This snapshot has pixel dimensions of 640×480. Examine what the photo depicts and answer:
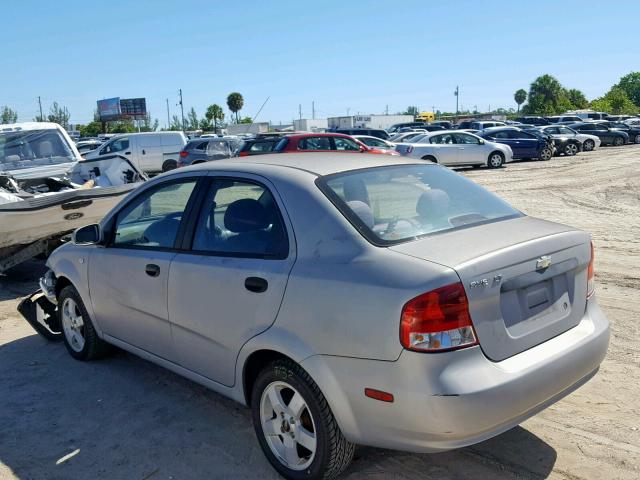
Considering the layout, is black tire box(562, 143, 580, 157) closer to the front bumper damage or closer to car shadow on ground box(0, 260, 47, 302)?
car shadow on ground box(0, 260, 47, 302)

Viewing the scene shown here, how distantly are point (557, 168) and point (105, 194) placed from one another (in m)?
18.7

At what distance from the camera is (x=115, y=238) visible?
15.0 ft

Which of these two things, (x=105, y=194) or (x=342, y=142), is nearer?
(x=105, y=194)

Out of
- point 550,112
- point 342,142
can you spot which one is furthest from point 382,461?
point 550,112

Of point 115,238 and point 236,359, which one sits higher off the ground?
point 115,238

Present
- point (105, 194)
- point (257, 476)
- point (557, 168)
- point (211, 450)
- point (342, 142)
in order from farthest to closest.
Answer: point (557, 168), point (342, 142), point (105, 194), point (211, 450), point (257, 476)

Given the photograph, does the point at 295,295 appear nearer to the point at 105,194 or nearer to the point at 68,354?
the point at 68,354

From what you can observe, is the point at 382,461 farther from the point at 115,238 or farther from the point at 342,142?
the point at 342,142

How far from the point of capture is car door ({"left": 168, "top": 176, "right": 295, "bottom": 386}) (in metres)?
3.23

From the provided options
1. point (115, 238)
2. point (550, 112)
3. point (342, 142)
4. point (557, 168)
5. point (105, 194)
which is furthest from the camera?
point (550, 112)

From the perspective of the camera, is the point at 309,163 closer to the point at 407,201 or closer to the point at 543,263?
the point at 407,201

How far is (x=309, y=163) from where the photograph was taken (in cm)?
371

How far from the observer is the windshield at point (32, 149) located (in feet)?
33.5

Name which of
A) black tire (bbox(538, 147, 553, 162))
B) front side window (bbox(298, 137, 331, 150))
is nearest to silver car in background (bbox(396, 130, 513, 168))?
black tire (bbox(538, 147, 553, 162))
